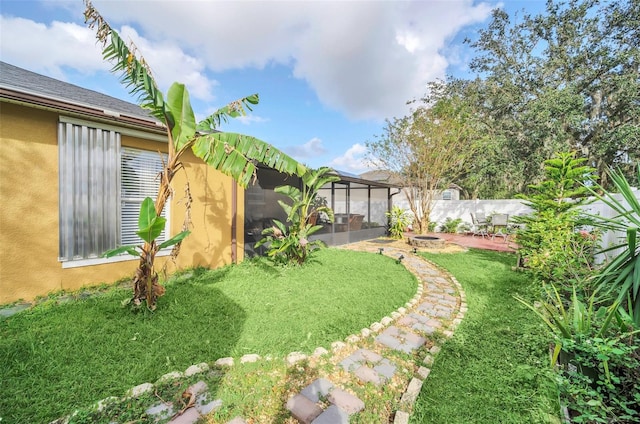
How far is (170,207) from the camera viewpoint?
5.52 meters

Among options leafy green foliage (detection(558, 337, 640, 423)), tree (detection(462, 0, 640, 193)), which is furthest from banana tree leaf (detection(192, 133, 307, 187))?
tree (detection(462, 0, 640, 193))

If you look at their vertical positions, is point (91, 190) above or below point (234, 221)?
above

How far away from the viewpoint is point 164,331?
3273mm

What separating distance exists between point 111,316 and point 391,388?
3739 millimetres

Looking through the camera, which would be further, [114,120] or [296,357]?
[114,120]

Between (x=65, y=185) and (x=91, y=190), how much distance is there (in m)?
0.32

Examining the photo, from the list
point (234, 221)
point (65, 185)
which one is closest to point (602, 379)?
point (234, 221)

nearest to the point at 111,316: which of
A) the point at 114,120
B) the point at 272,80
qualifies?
the point at 114,120

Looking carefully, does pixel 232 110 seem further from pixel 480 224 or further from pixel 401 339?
pixel 480 224

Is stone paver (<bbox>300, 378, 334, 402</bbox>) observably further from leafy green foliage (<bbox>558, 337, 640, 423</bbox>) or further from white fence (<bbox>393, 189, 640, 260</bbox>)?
white fence (<bbox>393, 189, 640, 260</bbox>)

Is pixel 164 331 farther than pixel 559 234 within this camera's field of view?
No

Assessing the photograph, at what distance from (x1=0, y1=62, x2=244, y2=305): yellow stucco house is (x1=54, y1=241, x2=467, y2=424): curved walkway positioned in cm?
317

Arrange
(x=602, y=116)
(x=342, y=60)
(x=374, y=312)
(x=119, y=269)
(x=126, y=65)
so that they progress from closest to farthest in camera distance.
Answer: (x=126, y=65), (x=374, y=312), (x=119, y=269), (x=342, y=60), (x=602, y=116)

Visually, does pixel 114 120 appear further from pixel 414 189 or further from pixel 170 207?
pixel 414 189
